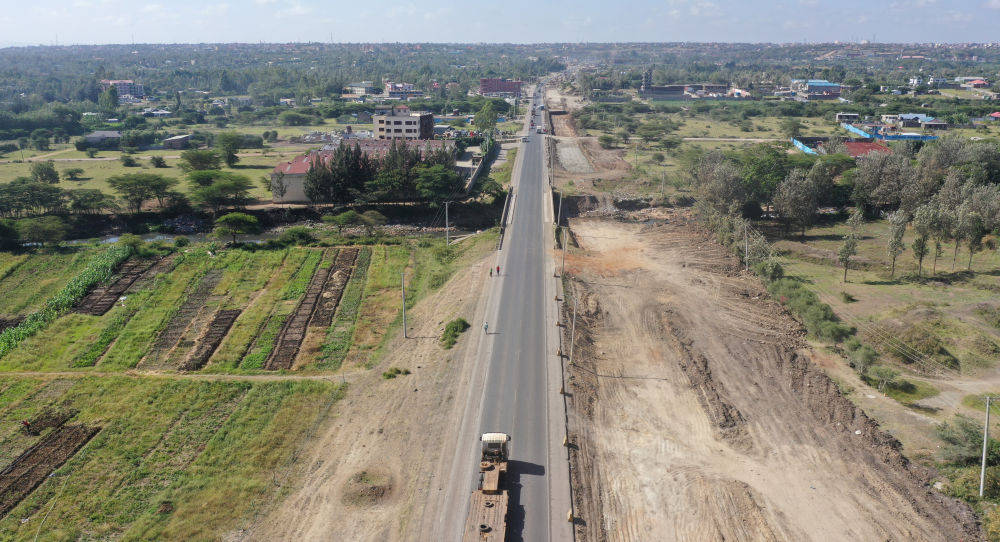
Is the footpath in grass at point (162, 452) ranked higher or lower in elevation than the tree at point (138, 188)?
lower

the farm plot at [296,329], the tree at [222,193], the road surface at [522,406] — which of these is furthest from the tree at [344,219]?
the road surface at [522,406]

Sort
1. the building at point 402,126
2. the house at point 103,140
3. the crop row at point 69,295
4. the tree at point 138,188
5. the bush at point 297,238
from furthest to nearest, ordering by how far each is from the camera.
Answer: the house at point 103,140 < the building at point 402,126 < the tree at point 138,188 < the bush at point 297,238 < the crop row at point 69,295

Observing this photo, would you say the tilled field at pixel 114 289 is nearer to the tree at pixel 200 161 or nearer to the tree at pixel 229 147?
the tree at pixel 200 161

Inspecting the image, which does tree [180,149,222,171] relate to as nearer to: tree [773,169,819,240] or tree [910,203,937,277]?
tree [773,169,819,240]

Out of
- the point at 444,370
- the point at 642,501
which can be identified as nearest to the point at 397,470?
the point at 444,370

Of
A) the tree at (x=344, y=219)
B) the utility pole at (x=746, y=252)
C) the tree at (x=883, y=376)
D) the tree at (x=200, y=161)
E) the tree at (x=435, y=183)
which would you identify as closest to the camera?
the tree at (x=883, y=376)
